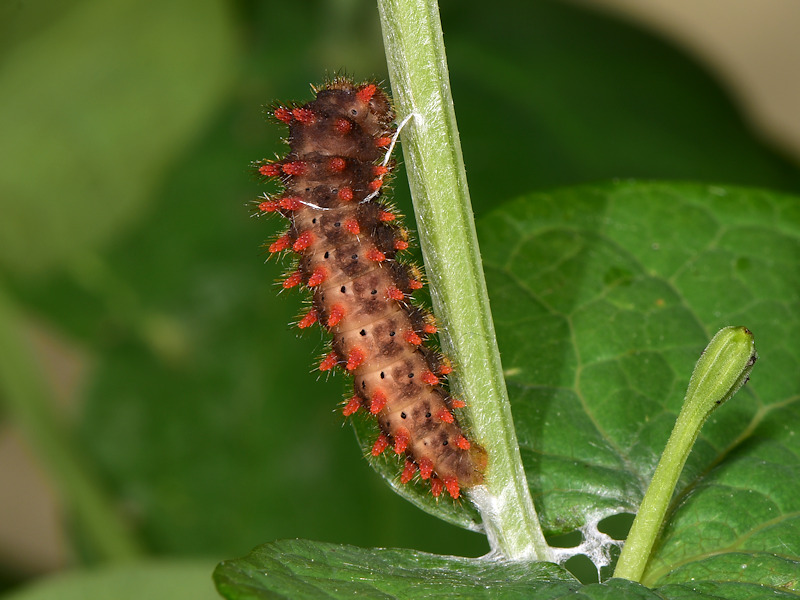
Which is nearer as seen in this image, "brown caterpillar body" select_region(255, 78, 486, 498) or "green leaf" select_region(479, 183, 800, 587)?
"green leaf" select_region(479, 183, 800, 587)

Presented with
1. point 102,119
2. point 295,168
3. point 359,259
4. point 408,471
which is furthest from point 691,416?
point 102,119

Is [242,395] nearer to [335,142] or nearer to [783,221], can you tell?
[335,142]

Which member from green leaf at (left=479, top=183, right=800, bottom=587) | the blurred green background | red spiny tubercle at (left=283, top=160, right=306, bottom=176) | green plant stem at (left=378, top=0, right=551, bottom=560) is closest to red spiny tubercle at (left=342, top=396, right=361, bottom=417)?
green leaf at (left=479, top=183, right=800, bottom=587)

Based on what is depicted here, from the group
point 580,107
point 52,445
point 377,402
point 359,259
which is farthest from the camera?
point 580,107

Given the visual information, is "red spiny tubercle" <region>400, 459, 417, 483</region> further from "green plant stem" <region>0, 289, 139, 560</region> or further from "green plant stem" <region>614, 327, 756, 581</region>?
"green plant stem" <region>0, 289, 139, 560</region>

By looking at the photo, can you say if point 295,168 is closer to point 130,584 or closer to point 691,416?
point 691,416

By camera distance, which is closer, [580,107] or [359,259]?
[359,259]

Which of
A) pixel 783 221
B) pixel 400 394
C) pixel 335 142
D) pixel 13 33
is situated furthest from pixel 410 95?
pixel 13 33
